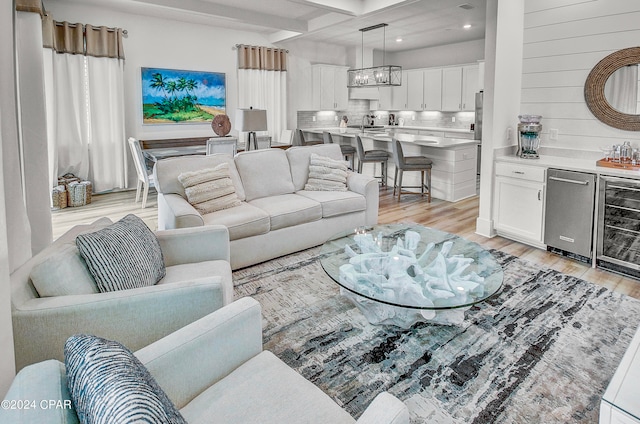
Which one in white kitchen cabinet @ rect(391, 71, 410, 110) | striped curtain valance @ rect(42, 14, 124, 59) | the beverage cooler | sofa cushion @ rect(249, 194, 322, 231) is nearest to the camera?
the beverage cooler

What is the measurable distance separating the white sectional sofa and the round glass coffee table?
0.79m

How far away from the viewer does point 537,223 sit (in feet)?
12.9

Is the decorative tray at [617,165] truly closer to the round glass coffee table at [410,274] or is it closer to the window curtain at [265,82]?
the round glass coffee table at [410,274]

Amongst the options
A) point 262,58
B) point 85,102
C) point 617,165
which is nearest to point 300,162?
point 617,165

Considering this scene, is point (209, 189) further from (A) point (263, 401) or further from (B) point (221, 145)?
(A) point (263, 401)

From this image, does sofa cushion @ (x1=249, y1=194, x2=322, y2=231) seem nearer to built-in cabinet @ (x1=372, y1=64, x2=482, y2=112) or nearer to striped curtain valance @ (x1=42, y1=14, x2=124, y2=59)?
striped curtain valance @ (x1=42, y1=14, x2=124, y2=59)

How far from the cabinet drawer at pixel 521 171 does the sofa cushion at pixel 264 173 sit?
216cm

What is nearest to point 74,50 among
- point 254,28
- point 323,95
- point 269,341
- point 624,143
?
point 254,28

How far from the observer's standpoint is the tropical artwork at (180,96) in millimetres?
6801

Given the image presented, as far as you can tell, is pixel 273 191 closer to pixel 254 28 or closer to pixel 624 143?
pixel 624 143

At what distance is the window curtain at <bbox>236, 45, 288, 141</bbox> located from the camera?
7762mm

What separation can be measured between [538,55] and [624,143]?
4.07ft

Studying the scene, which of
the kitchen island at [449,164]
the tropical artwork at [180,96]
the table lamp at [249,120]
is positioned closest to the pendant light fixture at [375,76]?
the kitchen island at [449,164]

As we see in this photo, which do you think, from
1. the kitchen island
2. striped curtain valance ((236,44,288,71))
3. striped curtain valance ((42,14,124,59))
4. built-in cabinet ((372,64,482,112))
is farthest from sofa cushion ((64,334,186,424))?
built-in cabinet ((372,64,482,112))
